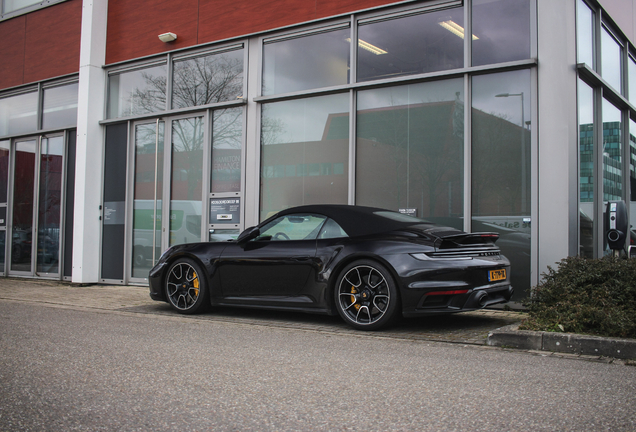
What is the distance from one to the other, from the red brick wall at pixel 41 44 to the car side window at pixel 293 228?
8071 mm

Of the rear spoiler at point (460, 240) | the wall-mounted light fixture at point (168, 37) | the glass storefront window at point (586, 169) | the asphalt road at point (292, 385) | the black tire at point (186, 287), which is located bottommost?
the asphalt road at point (292, 385)

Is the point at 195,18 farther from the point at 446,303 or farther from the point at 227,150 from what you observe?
the point at 446,303

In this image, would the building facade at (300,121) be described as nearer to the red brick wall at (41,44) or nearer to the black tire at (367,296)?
the red brick wall at (41,44)

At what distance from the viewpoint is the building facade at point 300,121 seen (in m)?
7.76

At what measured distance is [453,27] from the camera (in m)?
8.49

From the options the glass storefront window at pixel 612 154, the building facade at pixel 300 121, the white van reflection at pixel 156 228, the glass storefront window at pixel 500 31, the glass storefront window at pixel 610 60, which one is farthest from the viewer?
the white van reflection at pixel 156 228

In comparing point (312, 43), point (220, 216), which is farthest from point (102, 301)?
point (312, 43)

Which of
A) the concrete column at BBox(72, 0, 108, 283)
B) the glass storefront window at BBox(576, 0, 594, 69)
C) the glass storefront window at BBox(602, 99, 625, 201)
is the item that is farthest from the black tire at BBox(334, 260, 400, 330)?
the concrete column at BBox(72, 0, 108, 283)

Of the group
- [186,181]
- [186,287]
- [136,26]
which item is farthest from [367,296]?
[136,26]

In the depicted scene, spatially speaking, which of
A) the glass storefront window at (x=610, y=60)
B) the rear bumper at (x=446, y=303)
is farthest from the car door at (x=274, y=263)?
the glass storefront window at (x=610, y=60)

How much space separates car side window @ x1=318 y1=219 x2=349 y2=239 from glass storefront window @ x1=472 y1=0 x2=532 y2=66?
3.54m

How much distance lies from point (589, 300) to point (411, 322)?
1849 mm

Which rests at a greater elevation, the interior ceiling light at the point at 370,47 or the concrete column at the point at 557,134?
the interior ceiling light at the point at 370,47

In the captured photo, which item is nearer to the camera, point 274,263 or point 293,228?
point 274,263
